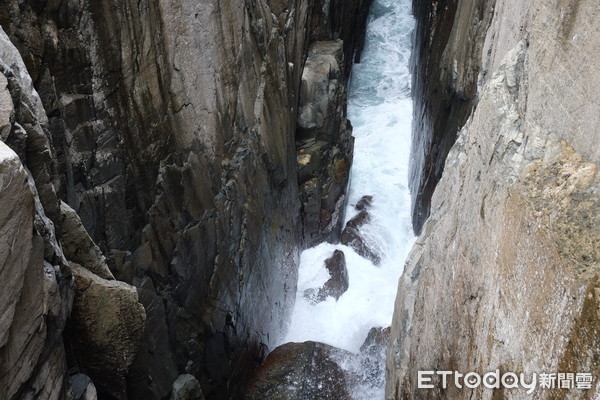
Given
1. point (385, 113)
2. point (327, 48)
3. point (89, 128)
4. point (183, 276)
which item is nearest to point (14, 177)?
point (89, 128)

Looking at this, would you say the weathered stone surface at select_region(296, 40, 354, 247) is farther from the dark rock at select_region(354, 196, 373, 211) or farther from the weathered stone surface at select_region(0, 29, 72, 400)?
the weathered stone surface at select_region(0, 29, 72, 400)

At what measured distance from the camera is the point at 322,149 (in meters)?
17.6

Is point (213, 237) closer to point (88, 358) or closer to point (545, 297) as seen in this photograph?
point (88, 358)

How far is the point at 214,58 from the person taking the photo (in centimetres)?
1082

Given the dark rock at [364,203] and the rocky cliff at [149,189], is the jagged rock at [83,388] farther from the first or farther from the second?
the dark rock at [364,203]

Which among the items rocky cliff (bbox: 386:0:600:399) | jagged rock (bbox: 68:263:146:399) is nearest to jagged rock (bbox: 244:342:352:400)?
rocky cliff (bbox: 386:0:600:399)

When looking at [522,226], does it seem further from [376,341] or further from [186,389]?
[376,341]

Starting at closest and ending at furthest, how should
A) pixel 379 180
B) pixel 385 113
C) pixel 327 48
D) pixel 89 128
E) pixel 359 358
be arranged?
pixel 89 128 → pixel 359 358 → pixel 327 48 → pixel 379 180 → pixel 385 113

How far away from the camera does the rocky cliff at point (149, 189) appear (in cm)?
536

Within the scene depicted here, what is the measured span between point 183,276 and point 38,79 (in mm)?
4603

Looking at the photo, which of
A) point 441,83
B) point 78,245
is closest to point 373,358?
point 441,83

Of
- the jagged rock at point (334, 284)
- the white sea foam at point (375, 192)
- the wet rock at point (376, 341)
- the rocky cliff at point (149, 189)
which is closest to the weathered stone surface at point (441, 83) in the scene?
the white sea foam at point (375, 192)

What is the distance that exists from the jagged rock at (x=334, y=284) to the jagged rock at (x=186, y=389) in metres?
6.63

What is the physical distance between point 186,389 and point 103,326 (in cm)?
411
